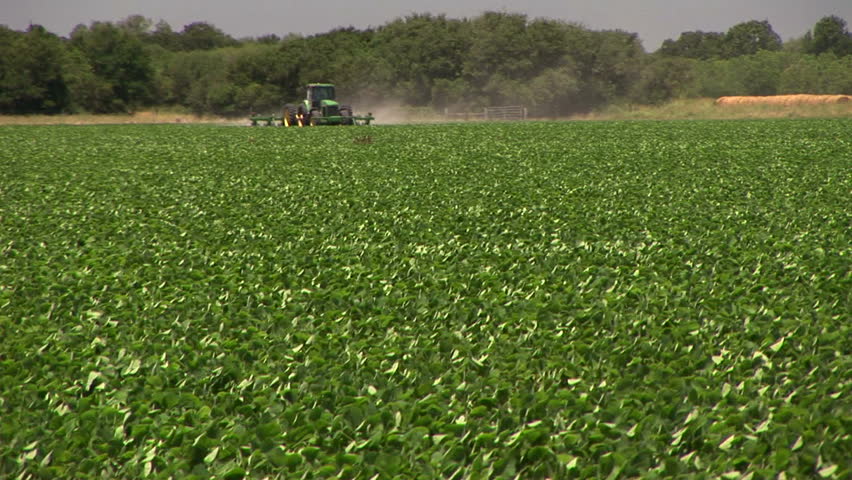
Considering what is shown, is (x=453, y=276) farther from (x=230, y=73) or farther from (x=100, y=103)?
(x=230, y=73)

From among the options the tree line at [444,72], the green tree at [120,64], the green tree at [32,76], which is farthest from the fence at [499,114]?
the green tree at [32,76]

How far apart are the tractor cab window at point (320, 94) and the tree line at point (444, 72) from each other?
34708 mm

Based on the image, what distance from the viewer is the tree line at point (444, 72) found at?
79.8 meters

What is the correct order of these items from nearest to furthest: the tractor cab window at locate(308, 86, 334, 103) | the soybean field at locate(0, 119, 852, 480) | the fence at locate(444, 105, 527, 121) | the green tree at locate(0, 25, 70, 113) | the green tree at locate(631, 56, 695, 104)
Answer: the soybean field at locate(0, 119, 852, 480), the tractor cab window at locate(308, 86, 334, 103), the green tree at locate(0, 25, 70, 113), the fence at locate(444, 105, 527, 121), the green tree at locate(631, 56, 695, 104)

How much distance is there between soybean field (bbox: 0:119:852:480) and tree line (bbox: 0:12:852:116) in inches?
2666

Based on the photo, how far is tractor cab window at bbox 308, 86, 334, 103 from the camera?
1859 inches

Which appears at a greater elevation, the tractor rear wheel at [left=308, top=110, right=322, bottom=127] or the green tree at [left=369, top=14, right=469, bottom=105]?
the green tree at [left=369, top=14, right=469, bottom=105]

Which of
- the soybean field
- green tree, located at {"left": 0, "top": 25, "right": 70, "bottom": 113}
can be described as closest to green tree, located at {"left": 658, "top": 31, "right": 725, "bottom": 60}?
green tree, located at {"left": 0, "top": 25, "right": 70, "bottom": 113}

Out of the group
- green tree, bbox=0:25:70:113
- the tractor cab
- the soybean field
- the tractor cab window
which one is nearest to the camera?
the soybean field

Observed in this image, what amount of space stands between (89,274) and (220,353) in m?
3.52

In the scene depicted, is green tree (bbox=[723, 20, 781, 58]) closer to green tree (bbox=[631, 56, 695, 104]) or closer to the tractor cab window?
green tree (bbox=[631, 56, 695, 104])

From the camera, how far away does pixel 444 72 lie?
86500mm

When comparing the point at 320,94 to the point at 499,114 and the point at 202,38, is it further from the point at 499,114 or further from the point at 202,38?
the point at 202,38

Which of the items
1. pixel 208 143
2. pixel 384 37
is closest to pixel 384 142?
pixel 208 143
